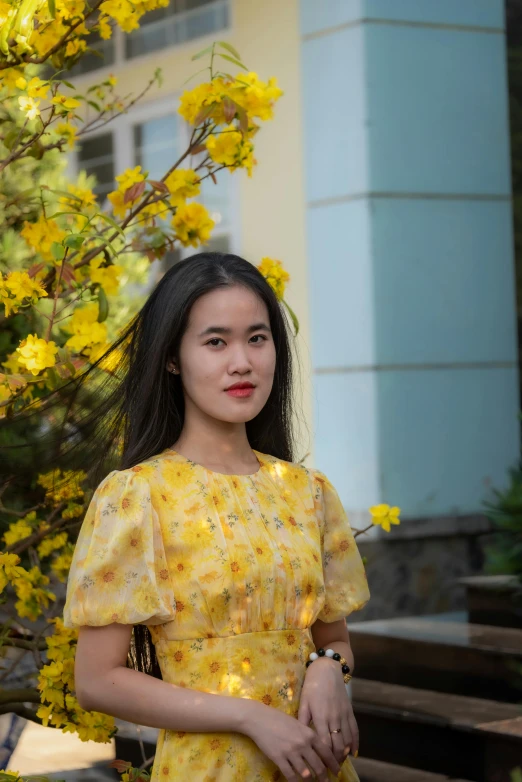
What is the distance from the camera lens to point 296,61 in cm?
586

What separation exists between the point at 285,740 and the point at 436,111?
14.1 feet

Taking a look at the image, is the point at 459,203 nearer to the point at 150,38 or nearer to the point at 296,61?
the point at 296,61

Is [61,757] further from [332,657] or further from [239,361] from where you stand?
[239,361]

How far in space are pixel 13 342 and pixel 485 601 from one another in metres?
2.41

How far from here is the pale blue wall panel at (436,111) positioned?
5.55m

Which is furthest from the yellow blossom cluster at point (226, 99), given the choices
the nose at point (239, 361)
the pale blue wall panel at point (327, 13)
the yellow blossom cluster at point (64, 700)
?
the pale blue wall panel at point (327, 13)

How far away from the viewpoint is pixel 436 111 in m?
5.68

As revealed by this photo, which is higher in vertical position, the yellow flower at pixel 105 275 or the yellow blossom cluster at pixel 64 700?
the yellow flower at pixel 105 275

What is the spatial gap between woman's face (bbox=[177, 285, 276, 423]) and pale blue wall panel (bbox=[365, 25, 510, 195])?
11.7 feet

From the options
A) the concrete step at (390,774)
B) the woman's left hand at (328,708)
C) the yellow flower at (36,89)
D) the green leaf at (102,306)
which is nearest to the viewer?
the woman's left hand at (328,708)

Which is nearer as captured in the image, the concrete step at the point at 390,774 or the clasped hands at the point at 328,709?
the clasped hands at the point at 328,709

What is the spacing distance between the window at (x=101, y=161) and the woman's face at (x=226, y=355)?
560cm

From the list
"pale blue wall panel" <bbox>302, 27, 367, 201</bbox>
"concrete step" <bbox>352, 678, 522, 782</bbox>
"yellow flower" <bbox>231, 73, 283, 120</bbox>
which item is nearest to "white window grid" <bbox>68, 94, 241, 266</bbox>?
"pale blue wall panel" <bbox>302, 27, 367, 201</bbox>

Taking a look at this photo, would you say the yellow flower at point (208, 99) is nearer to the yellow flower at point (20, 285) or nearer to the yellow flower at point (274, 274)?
the yellow flower at point (274, 274)
